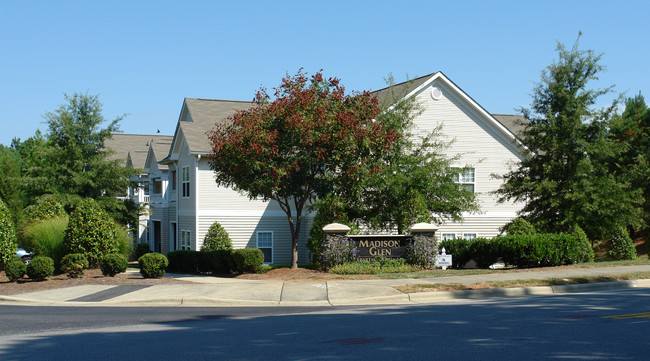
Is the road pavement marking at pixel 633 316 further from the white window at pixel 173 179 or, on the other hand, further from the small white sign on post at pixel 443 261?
the white window at pixel 173 179

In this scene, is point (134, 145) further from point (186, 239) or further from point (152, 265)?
point (152, 265)

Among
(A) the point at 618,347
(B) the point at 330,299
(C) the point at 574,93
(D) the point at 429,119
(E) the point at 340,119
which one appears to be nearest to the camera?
(A) the point at 618,347

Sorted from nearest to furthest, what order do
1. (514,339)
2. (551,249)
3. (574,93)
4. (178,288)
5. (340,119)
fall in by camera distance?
(514,339), (178,288), (340,119), (551,249), (574,93)

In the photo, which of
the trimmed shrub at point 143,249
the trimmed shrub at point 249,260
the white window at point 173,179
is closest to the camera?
the trimmed shrub at point 249,260

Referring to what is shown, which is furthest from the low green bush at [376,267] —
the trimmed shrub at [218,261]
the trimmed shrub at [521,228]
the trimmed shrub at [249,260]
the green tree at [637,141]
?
the green tree at [637,141]

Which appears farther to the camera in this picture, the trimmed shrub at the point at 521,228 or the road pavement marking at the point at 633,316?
the trimmed shrub at the point at 521,228

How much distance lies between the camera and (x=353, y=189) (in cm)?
2150

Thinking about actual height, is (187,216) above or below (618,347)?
Result: above

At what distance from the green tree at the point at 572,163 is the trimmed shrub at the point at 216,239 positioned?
1291cm

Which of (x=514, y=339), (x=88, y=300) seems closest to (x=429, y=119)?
(x=88, y=300)

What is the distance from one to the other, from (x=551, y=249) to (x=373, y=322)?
39.6ft

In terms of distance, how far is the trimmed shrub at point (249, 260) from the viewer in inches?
832

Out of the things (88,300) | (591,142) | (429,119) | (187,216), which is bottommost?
(88,300)

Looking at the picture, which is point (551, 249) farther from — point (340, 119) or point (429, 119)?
point (429, 119)
